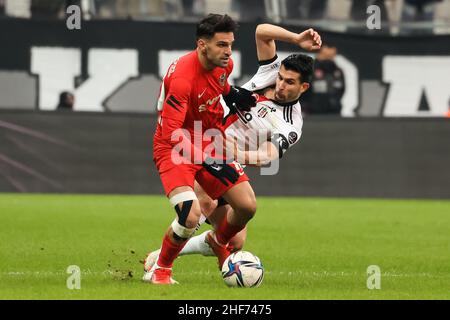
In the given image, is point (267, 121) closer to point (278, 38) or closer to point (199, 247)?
point (278, 38)

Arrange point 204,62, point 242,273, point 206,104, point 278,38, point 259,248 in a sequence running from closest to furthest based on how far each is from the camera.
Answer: point 242,273
point 204,62
point 206,104
point 278,38
point 259,248

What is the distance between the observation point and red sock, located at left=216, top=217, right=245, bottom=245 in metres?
10.3

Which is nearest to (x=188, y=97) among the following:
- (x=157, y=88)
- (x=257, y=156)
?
(x=257, y=156)

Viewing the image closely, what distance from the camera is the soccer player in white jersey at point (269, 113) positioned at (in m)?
10.4

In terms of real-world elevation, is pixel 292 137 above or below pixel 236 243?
above

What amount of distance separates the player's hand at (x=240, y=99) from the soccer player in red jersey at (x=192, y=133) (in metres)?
0.60

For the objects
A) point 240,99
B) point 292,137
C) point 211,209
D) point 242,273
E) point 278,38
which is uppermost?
point 278,38

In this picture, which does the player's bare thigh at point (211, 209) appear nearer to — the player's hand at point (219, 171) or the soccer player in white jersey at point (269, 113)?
the soccer player in white jersey at point (269, 113)

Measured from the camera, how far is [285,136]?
10.5 metres

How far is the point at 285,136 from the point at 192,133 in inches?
42.4

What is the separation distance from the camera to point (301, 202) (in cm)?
1936

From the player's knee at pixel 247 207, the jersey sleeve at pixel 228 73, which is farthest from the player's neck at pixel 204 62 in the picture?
the player's knee at pixel 247 207
